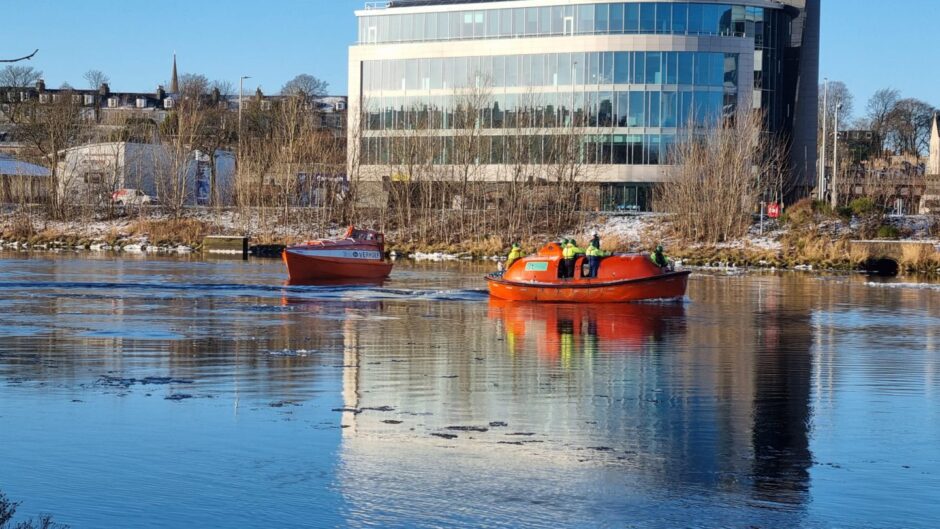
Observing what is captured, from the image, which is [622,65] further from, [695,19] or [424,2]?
[424,2]

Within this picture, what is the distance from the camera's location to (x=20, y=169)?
10362 cm

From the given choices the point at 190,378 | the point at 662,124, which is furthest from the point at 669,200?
the point at 190,378

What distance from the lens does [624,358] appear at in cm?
2795

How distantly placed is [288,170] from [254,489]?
251ft

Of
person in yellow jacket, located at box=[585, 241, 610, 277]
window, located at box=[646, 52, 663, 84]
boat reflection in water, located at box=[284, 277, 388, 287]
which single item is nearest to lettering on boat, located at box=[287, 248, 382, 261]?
boat reflection in water, located at box=[284, 277, 388, 287]

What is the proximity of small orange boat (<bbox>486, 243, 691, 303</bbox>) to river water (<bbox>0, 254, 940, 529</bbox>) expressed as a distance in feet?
15.6

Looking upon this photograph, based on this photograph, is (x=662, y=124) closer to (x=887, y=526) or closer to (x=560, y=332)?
(x=560, y=332)

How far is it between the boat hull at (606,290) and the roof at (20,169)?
66.4 meters

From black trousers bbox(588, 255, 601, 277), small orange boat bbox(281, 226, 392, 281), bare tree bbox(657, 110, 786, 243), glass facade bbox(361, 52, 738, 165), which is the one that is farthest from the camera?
glass facade bbox(361, 52, 738, 165)

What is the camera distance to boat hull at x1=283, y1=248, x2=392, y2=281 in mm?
53875

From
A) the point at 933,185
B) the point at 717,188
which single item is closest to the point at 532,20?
the point at 717,188

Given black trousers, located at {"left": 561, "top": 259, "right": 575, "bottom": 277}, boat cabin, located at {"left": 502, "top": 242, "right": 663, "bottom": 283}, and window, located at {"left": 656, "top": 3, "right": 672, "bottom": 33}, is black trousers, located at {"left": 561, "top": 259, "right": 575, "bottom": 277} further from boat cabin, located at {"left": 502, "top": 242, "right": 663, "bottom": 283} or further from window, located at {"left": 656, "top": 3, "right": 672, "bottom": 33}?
window, located at {"left": 656, "top": 3, "right": 672, "bottom": 33}

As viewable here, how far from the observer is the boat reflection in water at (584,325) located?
1198 inches

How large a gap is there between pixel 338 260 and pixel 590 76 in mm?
49653
